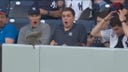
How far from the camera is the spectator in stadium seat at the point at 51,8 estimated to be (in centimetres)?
755

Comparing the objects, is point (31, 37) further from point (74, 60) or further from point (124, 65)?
point (124, 65)

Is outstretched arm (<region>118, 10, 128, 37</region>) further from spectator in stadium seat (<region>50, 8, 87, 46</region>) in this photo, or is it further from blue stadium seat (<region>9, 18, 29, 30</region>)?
blue stadium seat (<region>9, 18, 29, 30</region>)

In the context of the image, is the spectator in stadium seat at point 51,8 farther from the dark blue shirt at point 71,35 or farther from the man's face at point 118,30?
the man's face at point 118,30

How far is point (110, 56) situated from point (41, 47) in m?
0.78

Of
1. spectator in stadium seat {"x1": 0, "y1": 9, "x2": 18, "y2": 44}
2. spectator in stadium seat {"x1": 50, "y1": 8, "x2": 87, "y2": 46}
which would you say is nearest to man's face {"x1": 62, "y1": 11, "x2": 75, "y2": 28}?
spectator in stadium seat {"x1": 50, "y1": 8, "x2": 87, "y2": 46}

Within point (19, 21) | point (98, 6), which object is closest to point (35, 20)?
point (19, 21)

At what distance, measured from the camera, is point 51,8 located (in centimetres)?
770

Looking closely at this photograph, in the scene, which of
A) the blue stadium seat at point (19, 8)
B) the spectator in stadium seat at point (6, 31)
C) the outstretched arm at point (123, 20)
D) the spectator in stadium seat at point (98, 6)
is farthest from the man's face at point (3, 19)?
the outstretched arm at point (123, 20)

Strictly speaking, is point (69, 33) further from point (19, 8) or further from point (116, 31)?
point (19, 8)

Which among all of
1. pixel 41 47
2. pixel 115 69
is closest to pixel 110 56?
pixel 115 69

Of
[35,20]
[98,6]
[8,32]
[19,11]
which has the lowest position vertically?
[8,32]

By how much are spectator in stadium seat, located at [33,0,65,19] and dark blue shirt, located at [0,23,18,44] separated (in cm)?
98

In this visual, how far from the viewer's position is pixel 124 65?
4.15 metres

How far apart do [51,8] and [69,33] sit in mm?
1820
